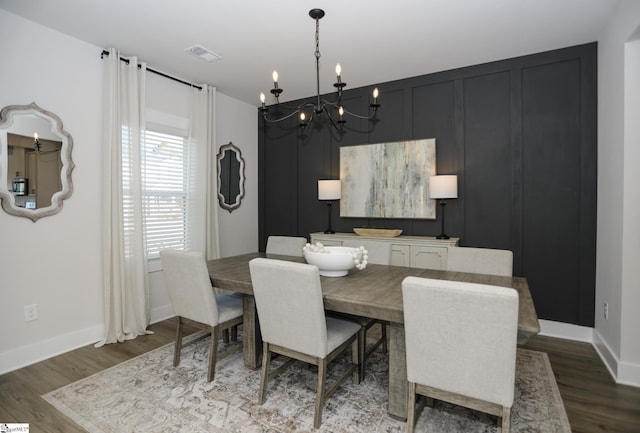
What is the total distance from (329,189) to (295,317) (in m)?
2.41

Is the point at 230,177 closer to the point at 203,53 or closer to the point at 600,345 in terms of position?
the point at 203,53

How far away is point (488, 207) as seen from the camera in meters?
3.53

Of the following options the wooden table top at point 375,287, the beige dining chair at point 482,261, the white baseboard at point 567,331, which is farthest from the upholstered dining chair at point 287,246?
the white baseboard at point 567,331

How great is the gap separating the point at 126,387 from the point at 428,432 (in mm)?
2006

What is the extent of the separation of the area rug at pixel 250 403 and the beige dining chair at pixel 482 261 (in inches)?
31.0

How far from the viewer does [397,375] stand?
A: 6.46 feet

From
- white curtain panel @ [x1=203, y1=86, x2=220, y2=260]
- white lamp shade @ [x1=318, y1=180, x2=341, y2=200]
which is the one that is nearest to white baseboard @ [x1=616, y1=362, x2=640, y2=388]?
white lamp shade @ [x1=318, y1=180, x2=341, y2=200]

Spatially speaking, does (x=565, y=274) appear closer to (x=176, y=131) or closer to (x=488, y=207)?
(x=488, y=207)

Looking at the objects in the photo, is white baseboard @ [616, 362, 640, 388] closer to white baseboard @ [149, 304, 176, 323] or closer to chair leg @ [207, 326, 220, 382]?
chair leg @ [207, 326, 220, 382]

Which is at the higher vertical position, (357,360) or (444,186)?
(444,186)

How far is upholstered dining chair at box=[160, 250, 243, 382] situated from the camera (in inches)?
91.9

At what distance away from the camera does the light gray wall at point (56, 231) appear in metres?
2.62

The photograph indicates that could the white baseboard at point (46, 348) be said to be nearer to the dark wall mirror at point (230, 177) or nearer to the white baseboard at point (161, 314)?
the white baseboard at point (161, 314)

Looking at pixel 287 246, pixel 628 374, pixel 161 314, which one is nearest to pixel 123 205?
pixel 161 314
